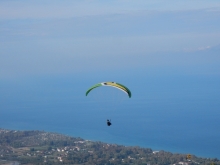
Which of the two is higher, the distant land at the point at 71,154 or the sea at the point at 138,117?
the sea at the point at 138,117

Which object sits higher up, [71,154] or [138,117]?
[138,117]

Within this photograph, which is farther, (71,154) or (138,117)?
(138,117)

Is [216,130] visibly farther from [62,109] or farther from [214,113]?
[62,109]

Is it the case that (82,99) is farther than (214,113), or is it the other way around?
(82,99)

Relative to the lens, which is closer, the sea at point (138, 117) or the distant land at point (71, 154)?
the distant land at point (71, 154)

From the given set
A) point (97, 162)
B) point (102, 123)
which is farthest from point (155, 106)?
point (97, 162)
